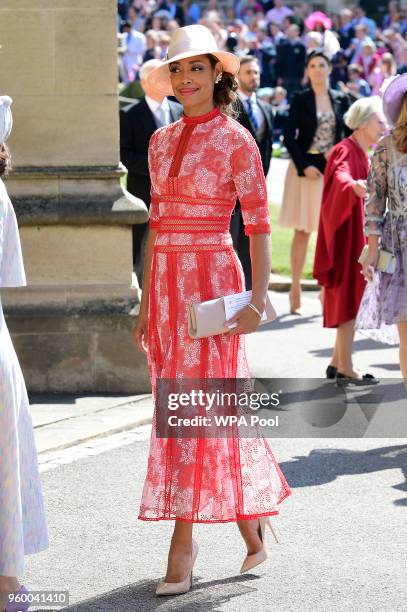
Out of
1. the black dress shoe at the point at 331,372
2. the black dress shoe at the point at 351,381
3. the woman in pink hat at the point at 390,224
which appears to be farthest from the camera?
the black dress shoe at the point at 331,372

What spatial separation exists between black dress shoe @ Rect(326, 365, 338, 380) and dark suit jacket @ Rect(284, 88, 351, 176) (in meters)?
3.64

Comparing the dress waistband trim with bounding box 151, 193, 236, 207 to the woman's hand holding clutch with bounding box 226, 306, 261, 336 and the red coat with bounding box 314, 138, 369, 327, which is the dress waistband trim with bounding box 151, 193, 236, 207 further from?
the red coat with bounding box 314, 138, 369, 327

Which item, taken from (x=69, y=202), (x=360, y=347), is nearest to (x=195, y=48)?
(x=69, y=202)

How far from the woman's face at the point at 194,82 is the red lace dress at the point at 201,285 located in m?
0.05

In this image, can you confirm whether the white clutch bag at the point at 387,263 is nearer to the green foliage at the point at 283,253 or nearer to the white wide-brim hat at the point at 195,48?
the white wide-brim hat at the point at 195,48

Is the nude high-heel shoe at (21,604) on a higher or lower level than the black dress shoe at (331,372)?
higher

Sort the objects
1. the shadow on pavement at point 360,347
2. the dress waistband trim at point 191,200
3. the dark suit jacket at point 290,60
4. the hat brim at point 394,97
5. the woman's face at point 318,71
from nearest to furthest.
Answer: the dress waistband trim at point 191,200
the hat brim at point 394,97
the shadow on pavement at point 360,347
the woman's face at point 318,71
the dark suit jacket at point 290,60

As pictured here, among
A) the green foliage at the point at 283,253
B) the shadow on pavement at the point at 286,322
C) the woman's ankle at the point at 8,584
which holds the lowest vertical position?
the green foliage at the point at 283,253

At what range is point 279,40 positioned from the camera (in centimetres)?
3425

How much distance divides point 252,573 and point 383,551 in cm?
57

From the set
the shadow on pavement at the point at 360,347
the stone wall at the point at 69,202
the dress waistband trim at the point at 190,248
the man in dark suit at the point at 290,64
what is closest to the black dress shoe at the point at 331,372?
the shadow on pavement at the point at 360,347

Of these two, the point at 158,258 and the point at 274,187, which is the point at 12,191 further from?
the point at 274,187

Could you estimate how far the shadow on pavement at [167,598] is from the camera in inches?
212

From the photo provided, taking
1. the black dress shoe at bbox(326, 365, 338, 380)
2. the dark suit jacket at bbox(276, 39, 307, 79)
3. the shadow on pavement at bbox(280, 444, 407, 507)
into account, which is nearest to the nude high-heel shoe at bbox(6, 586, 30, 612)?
the shadow on pavement at bbox(280, 444, 407, 507)
